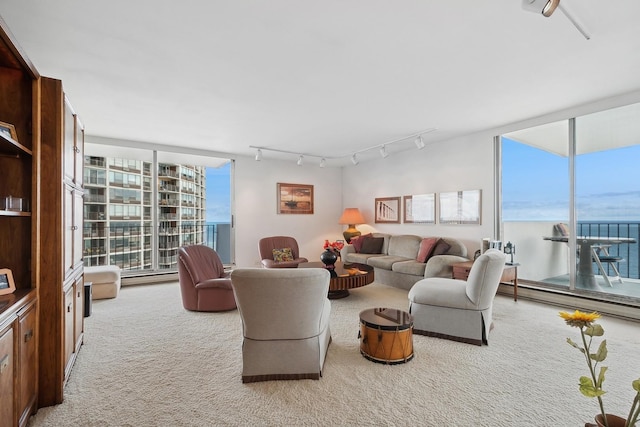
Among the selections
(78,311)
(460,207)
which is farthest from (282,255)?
(78,311)

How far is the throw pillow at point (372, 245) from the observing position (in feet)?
21.5

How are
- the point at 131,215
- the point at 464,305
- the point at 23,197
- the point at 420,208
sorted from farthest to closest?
1. the point at 131,215
2. the point at 420,208
3. the point at 464,305
4. the point at 23,197

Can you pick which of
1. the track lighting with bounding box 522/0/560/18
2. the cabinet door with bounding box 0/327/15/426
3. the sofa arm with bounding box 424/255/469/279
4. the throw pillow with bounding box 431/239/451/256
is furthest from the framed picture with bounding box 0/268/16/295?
the throw pillow with bounding box 431/239/451/256

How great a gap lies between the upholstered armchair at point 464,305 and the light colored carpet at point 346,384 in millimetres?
129

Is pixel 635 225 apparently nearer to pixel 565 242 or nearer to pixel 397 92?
pixel 565 242

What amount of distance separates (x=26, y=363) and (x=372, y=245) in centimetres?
548

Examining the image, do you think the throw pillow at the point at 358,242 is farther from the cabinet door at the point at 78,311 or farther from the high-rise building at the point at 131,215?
the cabinet door at the point at 78,311

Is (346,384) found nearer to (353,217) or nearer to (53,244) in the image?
(53,244)

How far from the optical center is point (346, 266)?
5000mm

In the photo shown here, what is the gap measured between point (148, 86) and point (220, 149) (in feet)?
9.78

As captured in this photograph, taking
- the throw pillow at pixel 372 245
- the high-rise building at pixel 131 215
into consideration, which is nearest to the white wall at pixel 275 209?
the high-rise building at pixel 131 215

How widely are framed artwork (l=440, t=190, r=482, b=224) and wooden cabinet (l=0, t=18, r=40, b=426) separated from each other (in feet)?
17.9

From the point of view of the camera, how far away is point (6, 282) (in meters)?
1.87

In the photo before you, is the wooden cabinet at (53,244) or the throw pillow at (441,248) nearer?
the wooden cabinet at (53,244)
